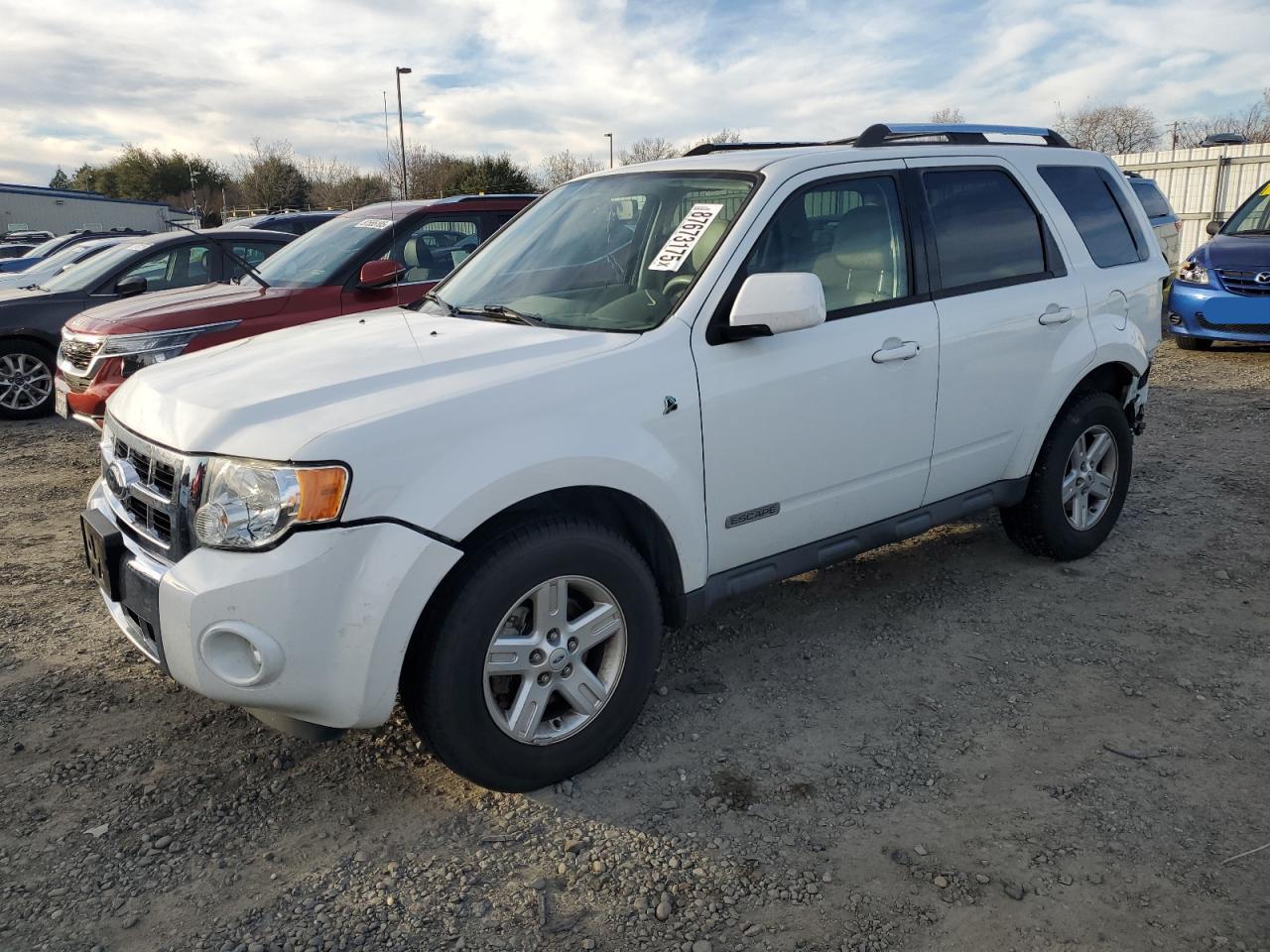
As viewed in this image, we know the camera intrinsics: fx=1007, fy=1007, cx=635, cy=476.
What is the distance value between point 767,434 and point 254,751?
1987 mm

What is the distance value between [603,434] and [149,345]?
449cm

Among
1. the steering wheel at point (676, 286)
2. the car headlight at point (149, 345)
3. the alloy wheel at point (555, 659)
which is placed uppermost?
the steering wheel at point (676, 286)

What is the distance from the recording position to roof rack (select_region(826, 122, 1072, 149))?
4.07 meters

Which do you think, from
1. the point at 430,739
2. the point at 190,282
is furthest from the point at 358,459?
the point at 190,282

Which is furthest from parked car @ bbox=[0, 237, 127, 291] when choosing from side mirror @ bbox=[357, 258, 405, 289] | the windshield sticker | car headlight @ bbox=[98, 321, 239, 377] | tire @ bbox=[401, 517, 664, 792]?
tire @ bbox=[401, 517, 664, 792]

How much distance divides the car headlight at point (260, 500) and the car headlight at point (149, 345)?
→ 13.4 ft

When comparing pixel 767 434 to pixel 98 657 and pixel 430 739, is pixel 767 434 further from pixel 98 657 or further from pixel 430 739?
pixel 98 657

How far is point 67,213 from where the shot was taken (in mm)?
51156

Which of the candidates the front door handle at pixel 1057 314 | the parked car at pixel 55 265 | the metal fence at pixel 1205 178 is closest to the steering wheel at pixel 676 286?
the front door handle at pixel 1057 314

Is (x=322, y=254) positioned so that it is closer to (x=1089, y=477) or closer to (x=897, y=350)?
(x=897, y=350)

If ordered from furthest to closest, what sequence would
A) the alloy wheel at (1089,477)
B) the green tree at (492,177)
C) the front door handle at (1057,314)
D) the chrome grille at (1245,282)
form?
1. the green tree at (492,177)
2. the chrome grille at (1245,282)
3. the alloy wheel at (1089,477)
4. the front door handle at (1057,314)

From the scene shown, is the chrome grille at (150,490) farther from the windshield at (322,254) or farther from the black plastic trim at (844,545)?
the windshield at (322,254)

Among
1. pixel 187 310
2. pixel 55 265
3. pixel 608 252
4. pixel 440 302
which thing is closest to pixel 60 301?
pixel 187 310

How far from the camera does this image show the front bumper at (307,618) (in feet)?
8.23
